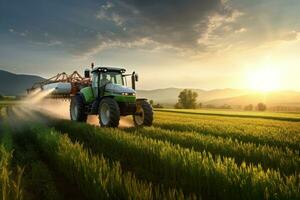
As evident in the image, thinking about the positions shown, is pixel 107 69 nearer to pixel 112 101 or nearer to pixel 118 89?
pixel 118 89

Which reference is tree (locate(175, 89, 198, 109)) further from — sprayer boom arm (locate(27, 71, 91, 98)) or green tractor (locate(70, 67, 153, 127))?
green tractor (locate(70, 67, 153, 127))

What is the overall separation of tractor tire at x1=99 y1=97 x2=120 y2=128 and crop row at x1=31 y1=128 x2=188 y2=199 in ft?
19.0

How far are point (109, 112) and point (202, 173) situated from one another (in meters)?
8.83

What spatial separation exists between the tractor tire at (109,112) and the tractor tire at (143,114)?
166cm

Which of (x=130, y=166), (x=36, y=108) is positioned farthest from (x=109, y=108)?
(x=36, y=108)

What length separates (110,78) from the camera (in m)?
15.9

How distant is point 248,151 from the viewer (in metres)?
7.69

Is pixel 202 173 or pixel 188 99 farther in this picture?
pixel 188 99

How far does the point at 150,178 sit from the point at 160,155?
0.74 meters

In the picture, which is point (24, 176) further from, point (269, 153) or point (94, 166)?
point (269, 153)

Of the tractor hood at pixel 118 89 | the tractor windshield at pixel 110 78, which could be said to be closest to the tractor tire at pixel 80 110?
the tractor windshield at pixel 110 78

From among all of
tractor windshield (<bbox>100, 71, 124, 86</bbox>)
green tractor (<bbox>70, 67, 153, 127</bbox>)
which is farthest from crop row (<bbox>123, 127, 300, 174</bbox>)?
tractor windshield (<bbox>100, 71, 124, 86</bbox>)

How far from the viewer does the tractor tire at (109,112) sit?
539 inches

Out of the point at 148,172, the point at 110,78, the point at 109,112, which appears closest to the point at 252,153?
the point at 148,172
